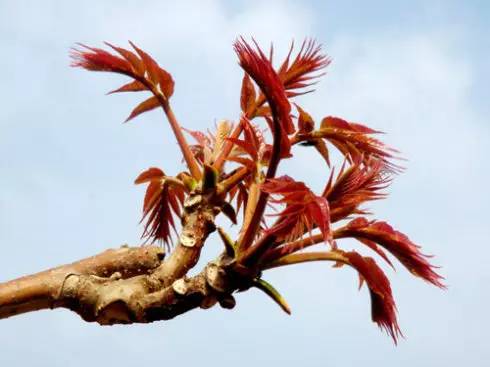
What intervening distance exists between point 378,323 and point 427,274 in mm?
161

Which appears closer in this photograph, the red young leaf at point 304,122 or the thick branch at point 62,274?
the thick branch at point 62,274

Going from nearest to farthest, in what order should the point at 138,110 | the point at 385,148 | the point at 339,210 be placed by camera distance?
the point at 339,210
the point at 385,148
the point at 138,110

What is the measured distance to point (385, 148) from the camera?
72.1 inches

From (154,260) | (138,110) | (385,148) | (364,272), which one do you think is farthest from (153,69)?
(364,272)

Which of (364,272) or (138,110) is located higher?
Answer: (138,110)

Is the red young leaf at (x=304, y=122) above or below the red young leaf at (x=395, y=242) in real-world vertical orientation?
above

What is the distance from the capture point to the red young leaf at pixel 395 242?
1585 millimetres

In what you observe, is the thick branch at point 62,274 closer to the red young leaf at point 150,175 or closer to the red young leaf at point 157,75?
the red young leaf at point 150,175

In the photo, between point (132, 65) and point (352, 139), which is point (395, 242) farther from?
point (132, 65)

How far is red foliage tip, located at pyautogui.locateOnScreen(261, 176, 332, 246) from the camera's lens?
1.45 m

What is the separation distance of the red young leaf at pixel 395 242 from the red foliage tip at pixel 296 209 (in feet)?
0.38

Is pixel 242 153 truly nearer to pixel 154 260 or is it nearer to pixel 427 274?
pixel 154 260

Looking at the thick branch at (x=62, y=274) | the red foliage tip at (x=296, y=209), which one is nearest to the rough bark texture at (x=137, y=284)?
the thick branch at (x=62, y=274)

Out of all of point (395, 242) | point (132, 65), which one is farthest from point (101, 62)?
point (395, 242)
